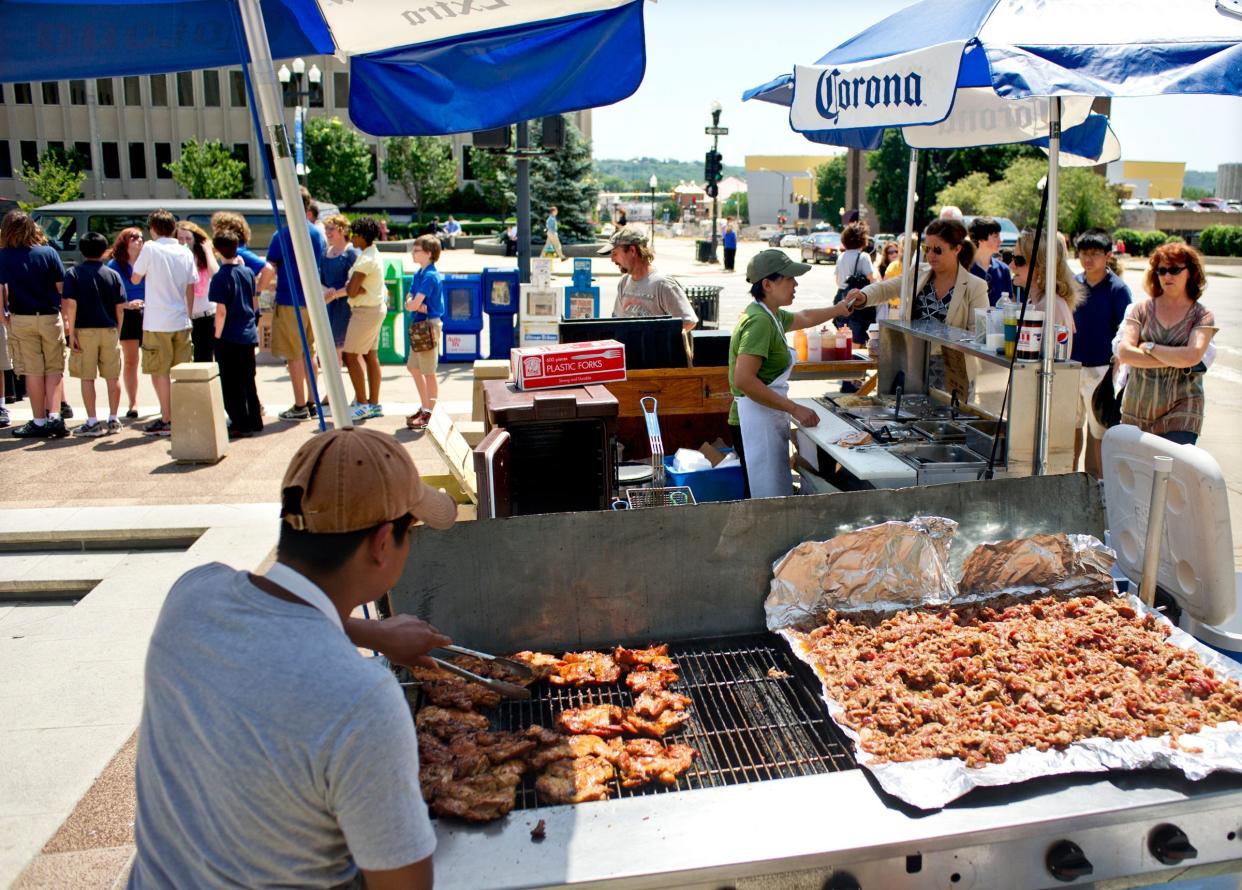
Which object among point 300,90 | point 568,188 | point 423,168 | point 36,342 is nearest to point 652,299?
point 36,342

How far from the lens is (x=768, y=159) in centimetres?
13600

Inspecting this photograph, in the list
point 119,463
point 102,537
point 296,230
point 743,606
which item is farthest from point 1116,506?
point 119,463

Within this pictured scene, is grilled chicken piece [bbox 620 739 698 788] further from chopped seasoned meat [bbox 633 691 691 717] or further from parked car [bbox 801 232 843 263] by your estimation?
parked car [bbox 801 232 843 263]

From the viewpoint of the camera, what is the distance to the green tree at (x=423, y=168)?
59906 millimetres

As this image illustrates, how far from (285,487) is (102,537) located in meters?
6.33

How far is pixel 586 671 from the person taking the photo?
153 inches

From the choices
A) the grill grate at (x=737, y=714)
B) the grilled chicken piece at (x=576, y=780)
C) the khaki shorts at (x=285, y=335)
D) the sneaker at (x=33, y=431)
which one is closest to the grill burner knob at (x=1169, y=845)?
the grill grate at (x=737, y=714)

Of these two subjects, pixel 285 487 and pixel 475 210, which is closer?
pixel 285 487

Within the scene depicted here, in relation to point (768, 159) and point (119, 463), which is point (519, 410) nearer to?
point (119, 463)

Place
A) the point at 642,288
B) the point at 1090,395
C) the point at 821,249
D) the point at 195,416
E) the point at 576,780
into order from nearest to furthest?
the point at 576,780
the point at 1090,395
the point at 642,288
the point at 195,416
the point at 821,249

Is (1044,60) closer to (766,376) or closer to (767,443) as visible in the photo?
(766,376)

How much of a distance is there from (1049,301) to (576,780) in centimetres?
337

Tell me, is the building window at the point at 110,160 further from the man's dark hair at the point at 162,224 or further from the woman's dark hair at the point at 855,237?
the woman's dark hair at the point at 855,237

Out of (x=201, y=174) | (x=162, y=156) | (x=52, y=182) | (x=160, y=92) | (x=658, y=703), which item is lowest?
(x=658, y=703)
